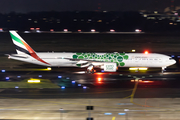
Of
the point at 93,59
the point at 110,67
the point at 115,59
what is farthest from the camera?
the point at 93,59

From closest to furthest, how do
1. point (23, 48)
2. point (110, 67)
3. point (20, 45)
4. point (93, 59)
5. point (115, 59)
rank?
point (110, 67), point (115, 59), point (93, 59), point (23, 48), point (20, 45)

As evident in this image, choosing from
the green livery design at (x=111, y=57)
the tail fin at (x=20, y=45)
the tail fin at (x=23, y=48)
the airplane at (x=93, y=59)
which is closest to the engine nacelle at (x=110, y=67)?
the airplane at (x=93, y=59)

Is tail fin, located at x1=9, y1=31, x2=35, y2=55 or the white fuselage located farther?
tail fin, located at x1=9, y1=31, x2=35, y2=55

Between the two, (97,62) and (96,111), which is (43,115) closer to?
(96,111)

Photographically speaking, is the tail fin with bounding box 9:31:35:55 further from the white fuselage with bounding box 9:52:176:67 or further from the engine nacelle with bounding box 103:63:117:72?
the engine nacelle with bounding box 103:63:117:72

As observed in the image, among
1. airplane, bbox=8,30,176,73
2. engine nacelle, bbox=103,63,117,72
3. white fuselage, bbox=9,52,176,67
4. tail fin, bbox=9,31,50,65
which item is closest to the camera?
engine nacelle, bbox=103,63,117,72

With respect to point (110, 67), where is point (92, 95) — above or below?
below

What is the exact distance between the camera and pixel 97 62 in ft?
150

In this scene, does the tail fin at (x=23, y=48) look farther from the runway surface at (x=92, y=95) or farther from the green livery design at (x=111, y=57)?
the green livery design at (x=111, y=57)

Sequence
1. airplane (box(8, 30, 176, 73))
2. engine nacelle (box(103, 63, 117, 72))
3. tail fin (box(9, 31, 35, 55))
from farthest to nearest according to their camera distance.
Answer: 1. tail fin (box(9, 31, 35, 55))
2. airplane (box(8, 30, 176, 73))
3. engine nacelle (box(103, 63, 117, 72))

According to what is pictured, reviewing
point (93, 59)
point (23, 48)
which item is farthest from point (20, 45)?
point (93, 59)

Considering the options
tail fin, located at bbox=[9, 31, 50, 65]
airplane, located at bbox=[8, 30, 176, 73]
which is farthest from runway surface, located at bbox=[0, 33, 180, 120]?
tail fin, located at bbox=[9, 31, 50, 65]

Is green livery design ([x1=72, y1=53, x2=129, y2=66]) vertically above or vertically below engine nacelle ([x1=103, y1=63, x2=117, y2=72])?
above

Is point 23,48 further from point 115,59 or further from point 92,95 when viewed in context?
point 92,95
